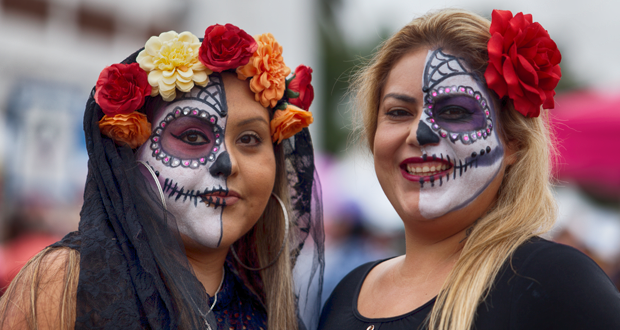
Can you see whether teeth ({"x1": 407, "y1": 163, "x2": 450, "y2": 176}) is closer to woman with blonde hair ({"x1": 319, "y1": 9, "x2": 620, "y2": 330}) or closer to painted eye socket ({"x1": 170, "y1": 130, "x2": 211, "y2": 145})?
woman with blonde hair ({"x1": 319, "y1": 9, "x2": 620, "y2": 330})

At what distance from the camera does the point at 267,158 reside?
2.63 m

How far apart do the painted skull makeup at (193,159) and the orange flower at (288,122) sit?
0.31m

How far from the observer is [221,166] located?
94.7 inches

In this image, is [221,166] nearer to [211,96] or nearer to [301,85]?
[211,96]

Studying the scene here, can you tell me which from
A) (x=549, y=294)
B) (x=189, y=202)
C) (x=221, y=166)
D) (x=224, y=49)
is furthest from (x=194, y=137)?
(x=549, y=294)

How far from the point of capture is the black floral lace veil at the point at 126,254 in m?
2.06

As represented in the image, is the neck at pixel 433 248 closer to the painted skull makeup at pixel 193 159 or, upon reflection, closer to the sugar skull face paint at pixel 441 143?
the sugar skull face paint at pixel 441 143

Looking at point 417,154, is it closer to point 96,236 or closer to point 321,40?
point 96,236

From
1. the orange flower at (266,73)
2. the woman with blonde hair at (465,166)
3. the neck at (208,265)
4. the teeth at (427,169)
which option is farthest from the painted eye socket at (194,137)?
the teeth at (427,169)

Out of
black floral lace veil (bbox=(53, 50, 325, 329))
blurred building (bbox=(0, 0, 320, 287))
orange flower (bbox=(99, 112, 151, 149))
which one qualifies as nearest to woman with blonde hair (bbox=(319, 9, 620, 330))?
black floral lace veil (bbox=(53, 50, 325, 329))

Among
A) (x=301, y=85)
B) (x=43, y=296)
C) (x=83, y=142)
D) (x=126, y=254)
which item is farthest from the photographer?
(x=83, y=142)

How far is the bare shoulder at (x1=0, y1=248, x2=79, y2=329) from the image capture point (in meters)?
2.02

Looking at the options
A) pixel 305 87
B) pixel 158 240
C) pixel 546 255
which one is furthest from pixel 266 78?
pixel 546 255

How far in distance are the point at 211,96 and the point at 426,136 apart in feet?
3.19
